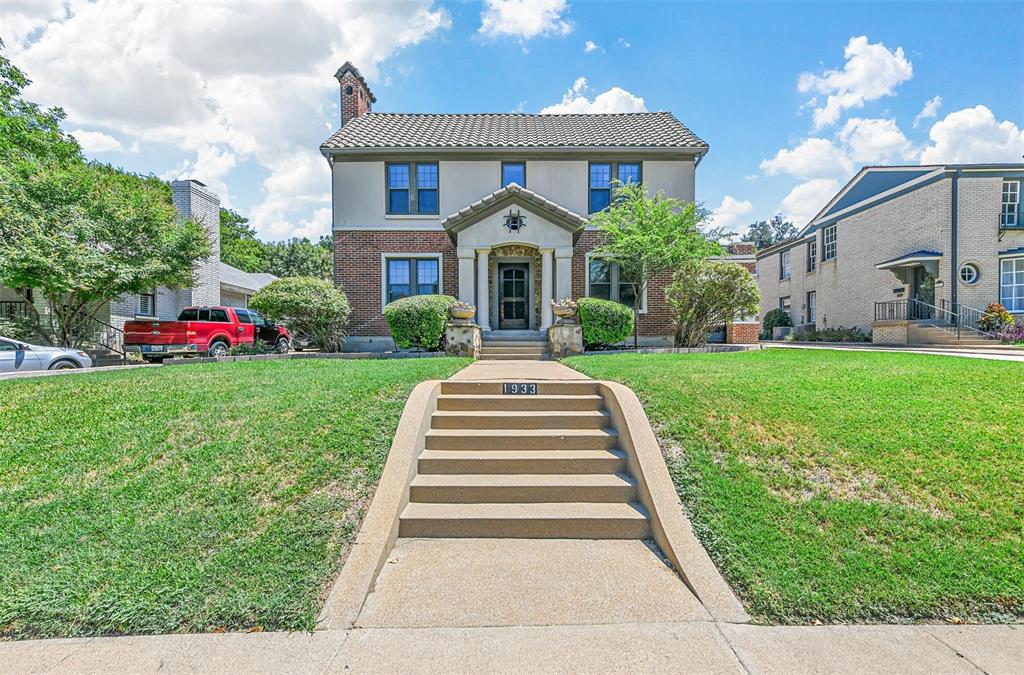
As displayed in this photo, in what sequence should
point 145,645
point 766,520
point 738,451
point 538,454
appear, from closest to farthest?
point 145,645
point 766,520
point 738,451
point 538,454

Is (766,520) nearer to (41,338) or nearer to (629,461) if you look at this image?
(629,461)

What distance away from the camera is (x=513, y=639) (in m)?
2.88

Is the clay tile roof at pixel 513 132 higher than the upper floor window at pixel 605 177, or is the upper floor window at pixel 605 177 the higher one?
the clay tile roof at pixel 513 132

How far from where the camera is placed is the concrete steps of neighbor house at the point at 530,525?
4137mm

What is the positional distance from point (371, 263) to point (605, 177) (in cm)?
785

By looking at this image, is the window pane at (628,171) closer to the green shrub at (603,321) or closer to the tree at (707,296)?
the tree at (707,296)

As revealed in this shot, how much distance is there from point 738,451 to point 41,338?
20.9 meters

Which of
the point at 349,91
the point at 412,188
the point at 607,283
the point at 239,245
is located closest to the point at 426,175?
the point at 412,188

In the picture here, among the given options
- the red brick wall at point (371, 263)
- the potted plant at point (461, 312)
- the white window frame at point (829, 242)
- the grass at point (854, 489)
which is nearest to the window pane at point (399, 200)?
the red brick wall at point (371, 263)

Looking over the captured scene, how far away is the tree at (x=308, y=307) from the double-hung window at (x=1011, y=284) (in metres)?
22.7

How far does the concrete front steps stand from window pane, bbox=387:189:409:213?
10153mm

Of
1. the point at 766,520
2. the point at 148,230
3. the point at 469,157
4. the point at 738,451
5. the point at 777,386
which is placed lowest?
the point at 766,520

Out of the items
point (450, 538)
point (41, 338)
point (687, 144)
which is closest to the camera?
point (450, 538)

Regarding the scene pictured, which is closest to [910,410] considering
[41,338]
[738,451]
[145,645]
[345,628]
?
[738,451]
